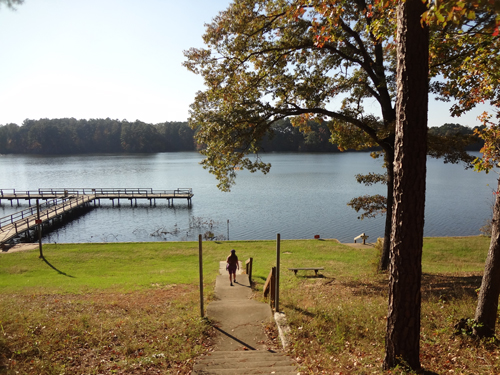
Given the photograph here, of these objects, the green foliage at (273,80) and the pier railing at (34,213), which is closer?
the green foliage at (273,80)

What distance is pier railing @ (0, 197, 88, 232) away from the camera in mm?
28766

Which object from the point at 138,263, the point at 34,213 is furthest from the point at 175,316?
the point at 34,213

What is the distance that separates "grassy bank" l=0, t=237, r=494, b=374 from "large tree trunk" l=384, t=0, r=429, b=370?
618 millimetres

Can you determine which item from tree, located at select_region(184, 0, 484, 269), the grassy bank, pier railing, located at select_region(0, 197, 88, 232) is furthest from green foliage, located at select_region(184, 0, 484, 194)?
Result: pier railing, located at select_region(0, 197, 88, 232)

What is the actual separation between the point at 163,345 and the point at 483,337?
5.36 metres

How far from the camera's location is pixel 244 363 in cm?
507

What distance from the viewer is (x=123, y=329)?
6730mm

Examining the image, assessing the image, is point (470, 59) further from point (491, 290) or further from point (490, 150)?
point (491, 290)

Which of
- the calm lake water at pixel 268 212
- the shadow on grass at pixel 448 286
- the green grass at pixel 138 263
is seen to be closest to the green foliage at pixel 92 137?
the calm lake water at pixel 268 212

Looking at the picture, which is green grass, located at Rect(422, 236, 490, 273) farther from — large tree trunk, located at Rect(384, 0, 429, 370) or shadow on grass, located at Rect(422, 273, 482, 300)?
large tree trunk, located at Rect(384, 0, 429, 370)

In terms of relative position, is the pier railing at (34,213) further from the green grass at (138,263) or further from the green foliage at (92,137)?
the green foliage at (92,137)

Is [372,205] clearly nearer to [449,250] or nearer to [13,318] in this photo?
[449,250]

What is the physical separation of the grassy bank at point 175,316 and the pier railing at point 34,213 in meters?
14.5

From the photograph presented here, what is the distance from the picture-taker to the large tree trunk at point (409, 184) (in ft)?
13.9
